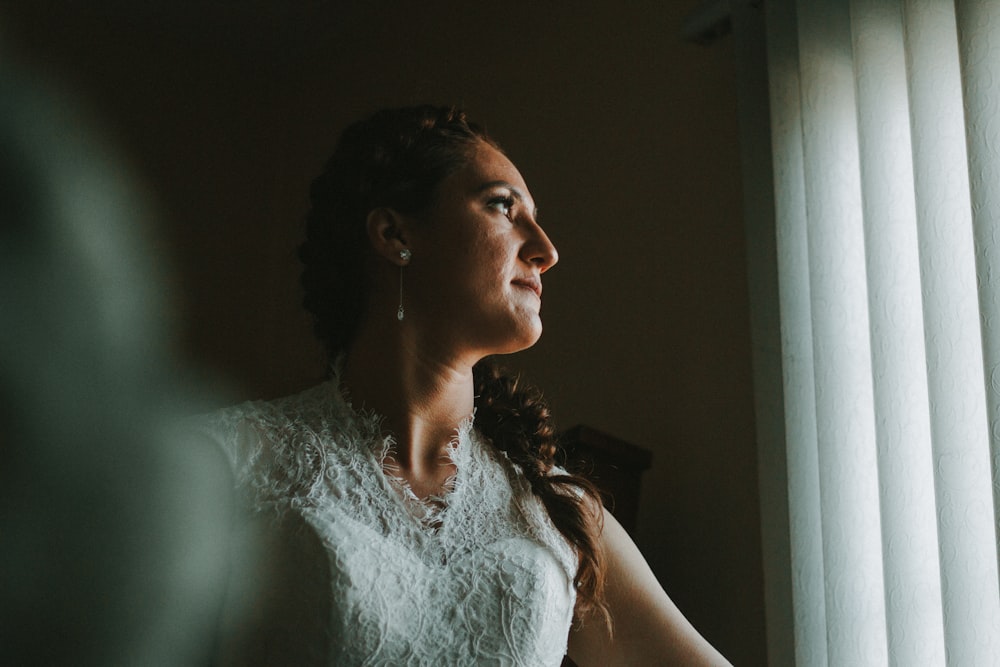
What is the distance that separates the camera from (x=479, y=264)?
896 mm

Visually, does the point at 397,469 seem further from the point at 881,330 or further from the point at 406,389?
the point at 881,330

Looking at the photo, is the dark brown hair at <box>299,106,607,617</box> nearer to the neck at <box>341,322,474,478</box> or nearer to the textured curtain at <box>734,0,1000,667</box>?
the neck at <box>341,322,474,478</box>

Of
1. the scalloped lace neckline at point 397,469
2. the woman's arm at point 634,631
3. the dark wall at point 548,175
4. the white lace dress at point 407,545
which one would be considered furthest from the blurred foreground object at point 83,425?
the woman's arm at point 634,631

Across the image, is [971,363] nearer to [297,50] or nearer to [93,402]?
[297,50]

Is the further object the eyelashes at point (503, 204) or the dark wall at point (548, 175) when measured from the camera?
the eyelashes at point (503, 204)

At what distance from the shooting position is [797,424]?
1113 millimetres

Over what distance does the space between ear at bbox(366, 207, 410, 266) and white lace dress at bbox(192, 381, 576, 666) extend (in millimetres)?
151

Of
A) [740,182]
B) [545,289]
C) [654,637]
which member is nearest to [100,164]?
[654,637]

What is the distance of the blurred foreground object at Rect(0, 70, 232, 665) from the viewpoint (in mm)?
195

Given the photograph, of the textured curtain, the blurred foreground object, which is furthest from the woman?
the blurred foreground object

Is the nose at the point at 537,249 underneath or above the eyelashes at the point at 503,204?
underneath

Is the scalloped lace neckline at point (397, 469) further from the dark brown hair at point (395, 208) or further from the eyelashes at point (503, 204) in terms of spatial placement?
the eyelashes at point (503, 204)

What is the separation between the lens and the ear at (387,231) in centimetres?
94

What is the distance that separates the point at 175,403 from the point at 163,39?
0.44ft
